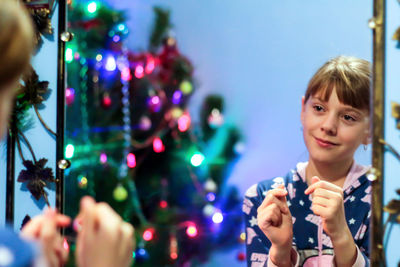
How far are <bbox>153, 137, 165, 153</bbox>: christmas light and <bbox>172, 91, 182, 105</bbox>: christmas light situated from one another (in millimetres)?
206

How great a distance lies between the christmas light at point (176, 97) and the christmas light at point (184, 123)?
8 centimetres

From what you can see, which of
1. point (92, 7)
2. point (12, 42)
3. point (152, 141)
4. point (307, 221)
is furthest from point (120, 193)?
point (12, 42)

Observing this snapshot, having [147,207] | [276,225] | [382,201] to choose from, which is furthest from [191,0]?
[382,201]

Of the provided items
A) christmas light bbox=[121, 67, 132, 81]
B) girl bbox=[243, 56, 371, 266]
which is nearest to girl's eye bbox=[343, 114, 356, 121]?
girl bbox=[243, 56, 371, 266]

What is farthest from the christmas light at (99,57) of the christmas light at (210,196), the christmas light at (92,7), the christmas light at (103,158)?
the christmas light at (210,196)

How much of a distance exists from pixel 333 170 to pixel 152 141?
4.87 feet

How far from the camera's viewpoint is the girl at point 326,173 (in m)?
1.26

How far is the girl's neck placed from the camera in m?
1.36

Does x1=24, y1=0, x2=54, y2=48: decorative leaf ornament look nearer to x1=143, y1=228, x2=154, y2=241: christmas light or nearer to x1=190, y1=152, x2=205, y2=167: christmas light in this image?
x1=190, y1=152, x2=205, y2=167: christmas light

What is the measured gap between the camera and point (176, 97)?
2.72 meters

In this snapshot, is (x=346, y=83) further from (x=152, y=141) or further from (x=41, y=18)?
(x=152, y=141)

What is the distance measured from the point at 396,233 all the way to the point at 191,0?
6.65 ft

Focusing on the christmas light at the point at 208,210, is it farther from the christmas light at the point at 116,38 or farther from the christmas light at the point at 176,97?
the christmas light at the point at 116,38

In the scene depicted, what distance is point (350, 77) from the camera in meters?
1.30
